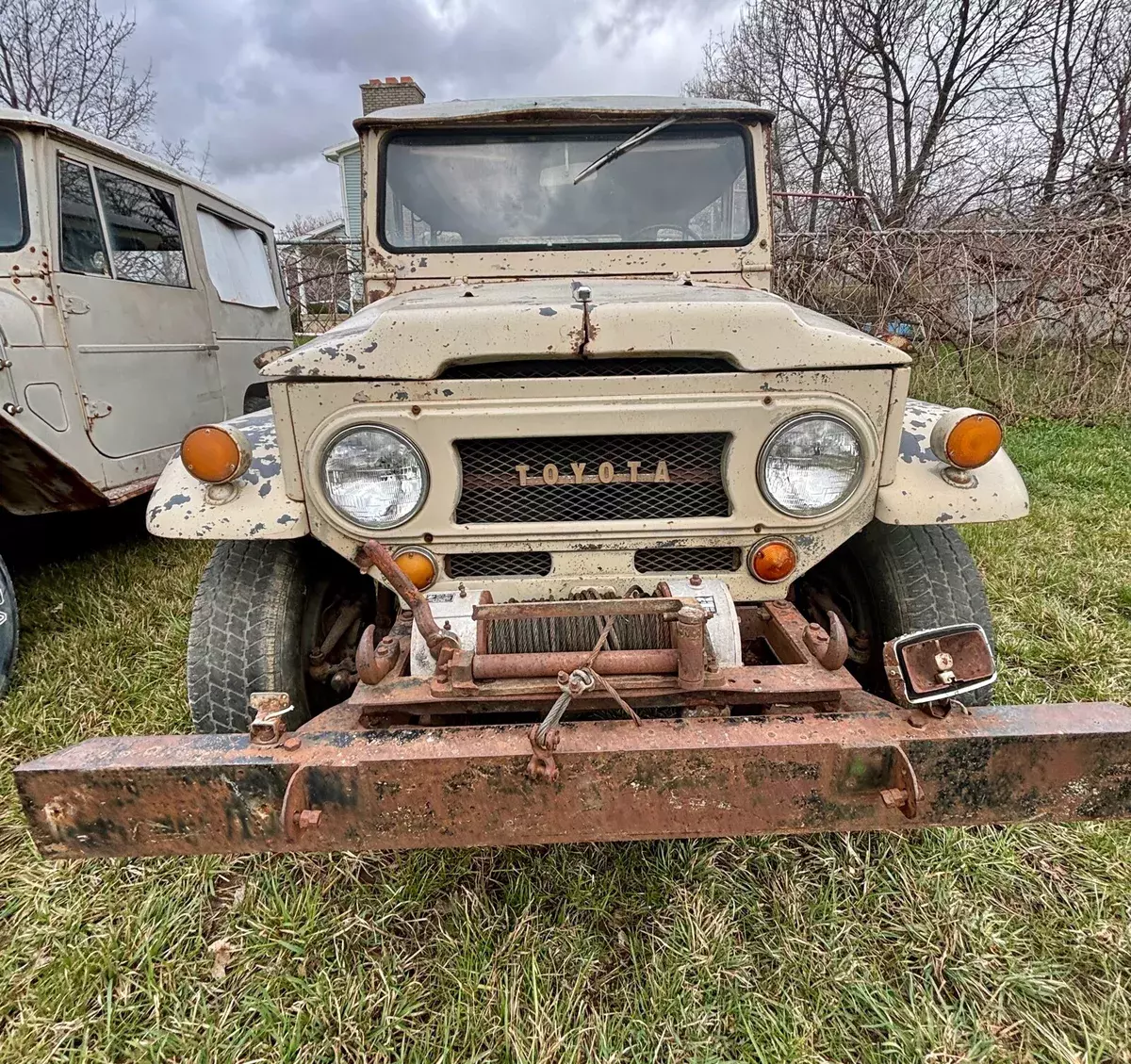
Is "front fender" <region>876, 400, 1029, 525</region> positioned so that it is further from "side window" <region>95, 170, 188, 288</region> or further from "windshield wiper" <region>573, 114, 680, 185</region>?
"side window" <region>95, 170, 188, 288</region>

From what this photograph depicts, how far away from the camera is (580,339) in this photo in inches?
68.7

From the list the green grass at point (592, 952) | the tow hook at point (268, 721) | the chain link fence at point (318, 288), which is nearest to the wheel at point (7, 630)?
the green grass at point (592, 952)

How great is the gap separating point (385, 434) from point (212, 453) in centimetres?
48

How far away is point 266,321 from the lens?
604 cm

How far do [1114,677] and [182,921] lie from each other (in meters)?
3.50

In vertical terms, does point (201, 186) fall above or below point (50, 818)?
above

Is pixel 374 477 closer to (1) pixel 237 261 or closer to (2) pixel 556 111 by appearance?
(2) pixel 556 111

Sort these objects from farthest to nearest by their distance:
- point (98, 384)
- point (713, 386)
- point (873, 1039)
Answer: point (98, 384) < point (713, 386) < point (873, 1039)

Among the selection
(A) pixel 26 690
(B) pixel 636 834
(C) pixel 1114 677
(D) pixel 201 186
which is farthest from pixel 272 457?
(D) pixel 201 186

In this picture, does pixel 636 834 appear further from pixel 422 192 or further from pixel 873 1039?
pixel 422 192

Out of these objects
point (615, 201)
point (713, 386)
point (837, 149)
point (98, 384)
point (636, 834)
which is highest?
point (837, 149)

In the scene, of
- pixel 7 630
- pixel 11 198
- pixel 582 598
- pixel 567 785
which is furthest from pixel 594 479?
pixel 11 198

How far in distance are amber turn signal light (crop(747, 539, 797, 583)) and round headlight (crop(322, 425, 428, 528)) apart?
89 centimetres

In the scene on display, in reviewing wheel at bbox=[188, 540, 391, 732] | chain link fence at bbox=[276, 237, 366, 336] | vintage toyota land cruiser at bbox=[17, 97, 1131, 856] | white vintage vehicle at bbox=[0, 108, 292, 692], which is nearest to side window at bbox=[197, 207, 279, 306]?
white vintage vehicle at bbox=[0, 108, 292, 692]
